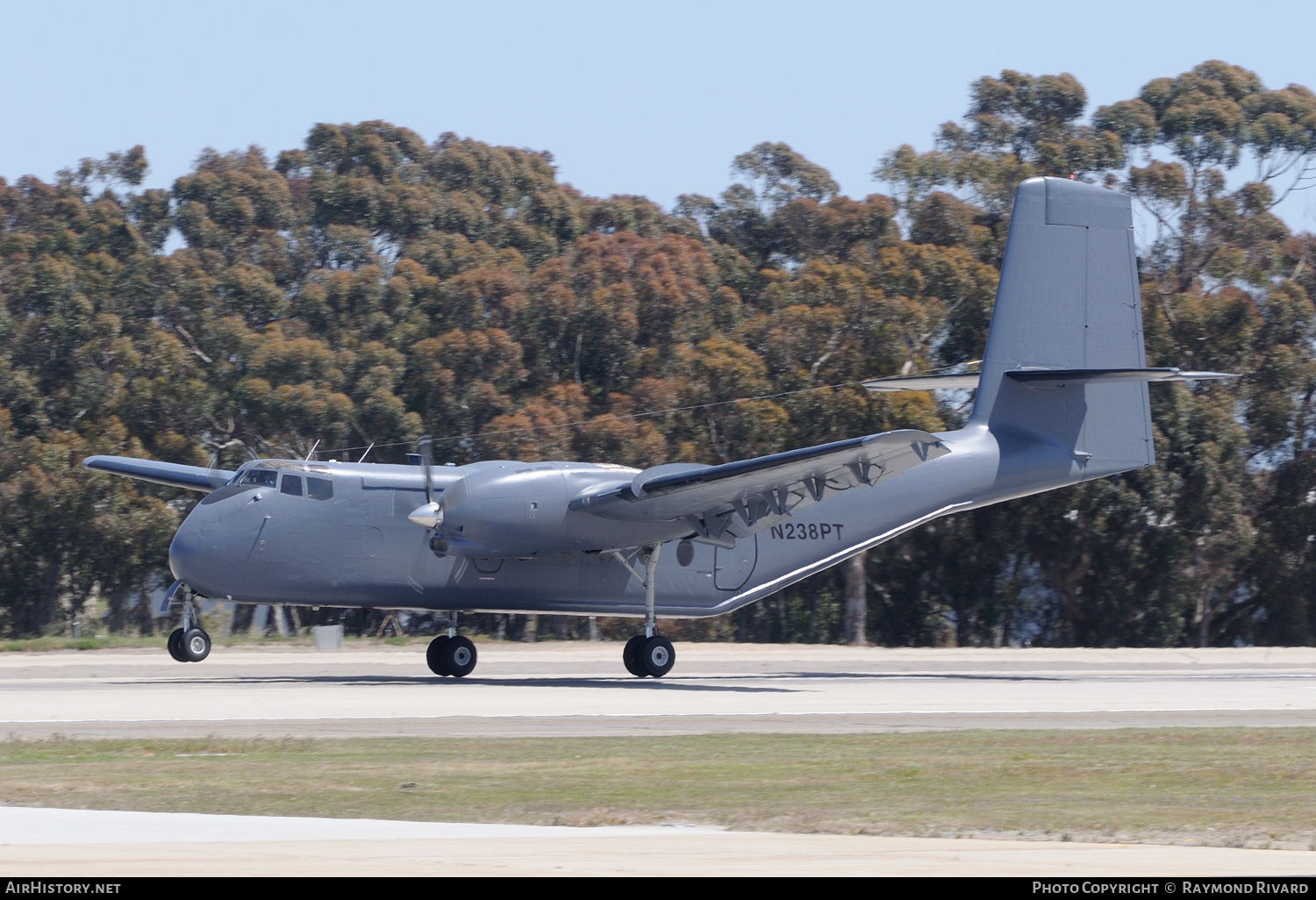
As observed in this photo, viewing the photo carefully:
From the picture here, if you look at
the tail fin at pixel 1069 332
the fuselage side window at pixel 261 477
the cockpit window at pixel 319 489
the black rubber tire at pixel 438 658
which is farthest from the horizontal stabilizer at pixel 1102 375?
the fuselage side window at pixel 261 477

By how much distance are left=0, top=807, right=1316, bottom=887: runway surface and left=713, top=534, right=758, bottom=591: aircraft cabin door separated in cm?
1577

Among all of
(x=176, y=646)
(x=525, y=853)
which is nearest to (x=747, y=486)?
(x=176, y=646)

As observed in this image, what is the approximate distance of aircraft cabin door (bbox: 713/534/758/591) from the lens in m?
24.7

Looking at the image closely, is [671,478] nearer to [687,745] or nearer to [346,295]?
[687,745]

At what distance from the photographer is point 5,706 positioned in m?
17.5

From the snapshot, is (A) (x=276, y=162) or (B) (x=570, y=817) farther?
(A) (x=276, y=162)

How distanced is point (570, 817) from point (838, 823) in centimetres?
169

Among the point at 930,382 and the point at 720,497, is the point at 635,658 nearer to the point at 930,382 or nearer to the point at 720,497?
the point at 720,497

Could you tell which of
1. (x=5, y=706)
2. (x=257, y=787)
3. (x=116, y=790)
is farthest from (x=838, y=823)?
(x=5, y=706)

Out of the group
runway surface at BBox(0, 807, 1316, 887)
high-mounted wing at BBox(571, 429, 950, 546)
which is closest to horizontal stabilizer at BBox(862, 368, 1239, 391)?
high-mounted wing at BBox(571, 429, 950, 546)

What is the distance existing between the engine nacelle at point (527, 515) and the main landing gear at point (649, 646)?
0.71 m

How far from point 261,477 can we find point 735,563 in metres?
7.81

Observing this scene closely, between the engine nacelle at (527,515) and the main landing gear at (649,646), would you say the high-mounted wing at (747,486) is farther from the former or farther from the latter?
the main landing gear at (649,646)

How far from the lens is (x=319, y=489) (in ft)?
72.3
